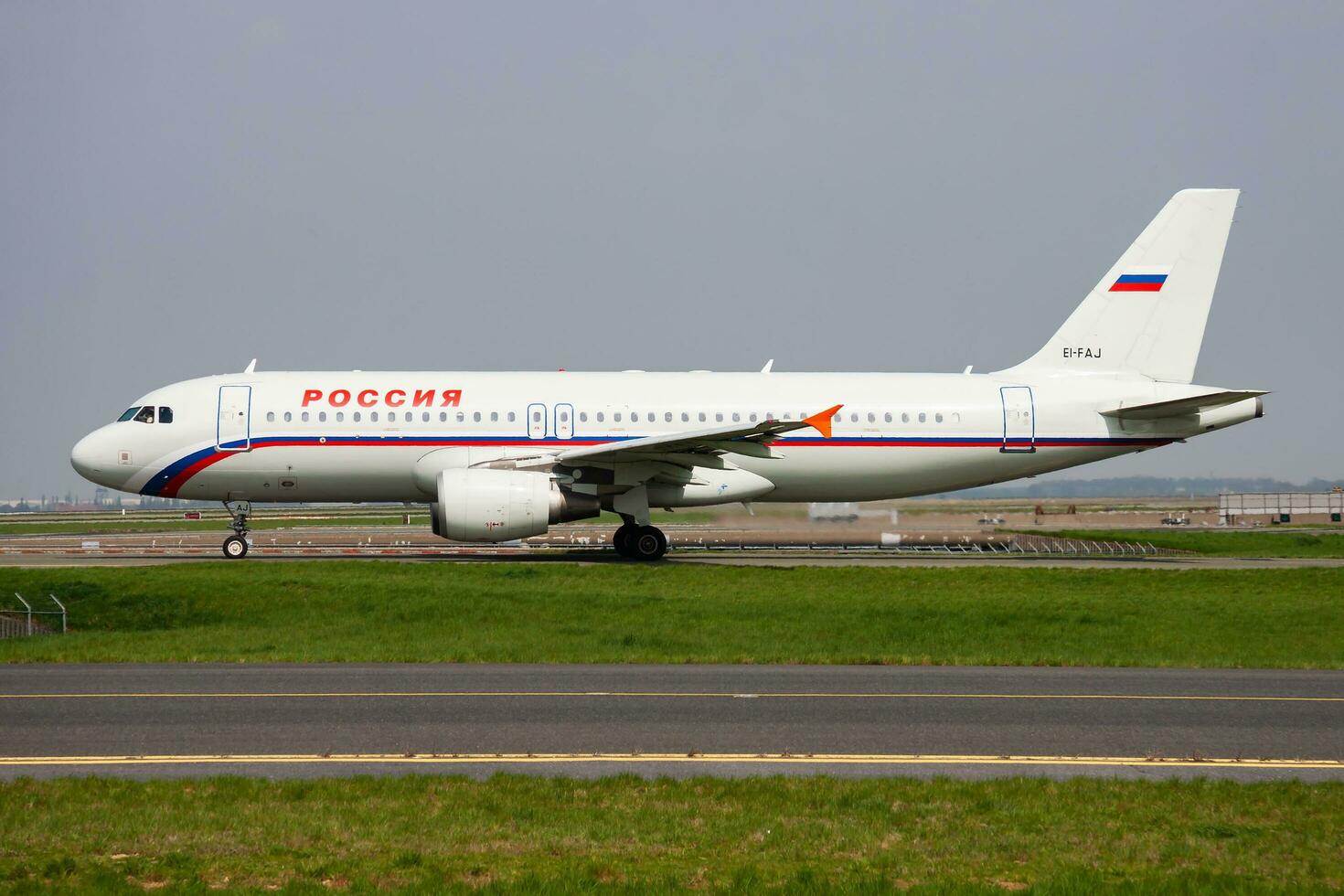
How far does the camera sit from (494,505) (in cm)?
2630

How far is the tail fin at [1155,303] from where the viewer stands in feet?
107

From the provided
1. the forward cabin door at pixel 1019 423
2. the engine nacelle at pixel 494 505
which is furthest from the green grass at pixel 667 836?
the forward cabin door at pixel 1019 423

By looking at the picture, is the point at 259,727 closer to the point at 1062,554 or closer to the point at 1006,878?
the point at 1006,878

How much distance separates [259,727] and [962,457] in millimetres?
22571

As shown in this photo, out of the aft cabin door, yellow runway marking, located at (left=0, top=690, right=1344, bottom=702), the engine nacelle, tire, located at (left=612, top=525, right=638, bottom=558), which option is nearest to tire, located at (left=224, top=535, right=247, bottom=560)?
the engine nacelle

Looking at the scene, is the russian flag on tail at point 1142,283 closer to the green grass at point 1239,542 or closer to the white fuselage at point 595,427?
the white fuselage at point 595,427

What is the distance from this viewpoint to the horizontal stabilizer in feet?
99.3

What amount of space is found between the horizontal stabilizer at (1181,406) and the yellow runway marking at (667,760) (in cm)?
2156

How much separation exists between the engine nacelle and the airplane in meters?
0.04

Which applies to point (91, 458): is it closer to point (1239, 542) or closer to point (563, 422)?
point (563, 422)

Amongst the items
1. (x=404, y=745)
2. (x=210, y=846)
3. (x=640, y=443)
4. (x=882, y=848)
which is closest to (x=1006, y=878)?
(x=882, y=848)

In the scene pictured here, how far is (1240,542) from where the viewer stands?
38.6 meters

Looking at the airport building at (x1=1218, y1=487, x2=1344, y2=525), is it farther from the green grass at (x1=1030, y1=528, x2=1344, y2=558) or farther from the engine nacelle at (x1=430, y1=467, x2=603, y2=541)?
the engine nacelle at (x1=430, y1=467, x2=603, y2=541)

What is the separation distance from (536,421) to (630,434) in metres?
2.10
